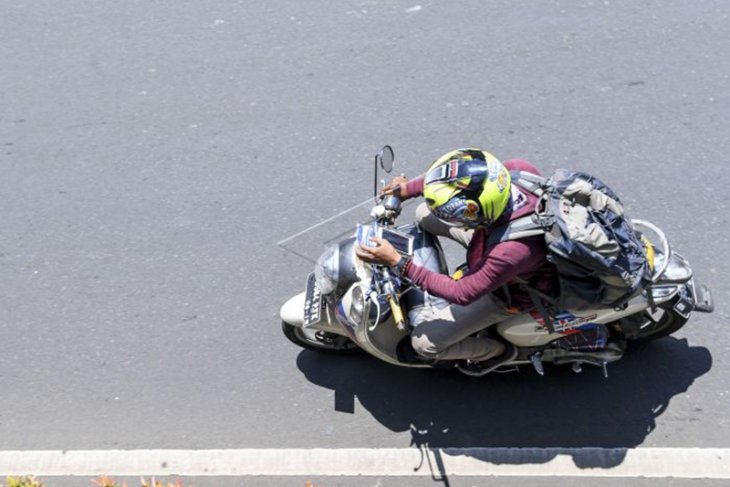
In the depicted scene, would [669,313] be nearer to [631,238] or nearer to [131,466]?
[631,238]

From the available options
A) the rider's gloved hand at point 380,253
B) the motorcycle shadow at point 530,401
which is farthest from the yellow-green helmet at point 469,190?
the motorcycle shadow at point 530,401

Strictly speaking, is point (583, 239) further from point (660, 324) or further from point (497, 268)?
point (660, 324)

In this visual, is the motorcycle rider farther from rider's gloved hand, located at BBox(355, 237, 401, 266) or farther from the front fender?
the front fender

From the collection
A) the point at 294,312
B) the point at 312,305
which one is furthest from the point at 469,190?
the point at 294,312

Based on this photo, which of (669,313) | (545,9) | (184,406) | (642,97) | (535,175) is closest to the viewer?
(535,175)

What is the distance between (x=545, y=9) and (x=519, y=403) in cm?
369

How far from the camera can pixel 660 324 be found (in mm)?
4859

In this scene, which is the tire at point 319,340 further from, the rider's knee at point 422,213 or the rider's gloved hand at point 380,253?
the rider's gloved hand at point 380,253

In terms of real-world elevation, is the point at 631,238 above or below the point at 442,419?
above

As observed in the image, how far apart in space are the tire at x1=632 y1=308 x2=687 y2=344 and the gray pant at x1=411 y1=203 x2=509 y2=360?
872 mm

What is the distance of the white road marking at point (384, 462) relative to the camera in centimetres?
470

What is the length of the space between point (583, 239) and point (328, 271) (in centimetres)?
138

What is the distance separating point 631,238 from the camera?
4.09 metres

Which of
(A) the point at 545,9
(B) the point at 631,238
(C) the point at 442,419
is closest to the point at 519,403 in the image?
(C) the point at 442,419
